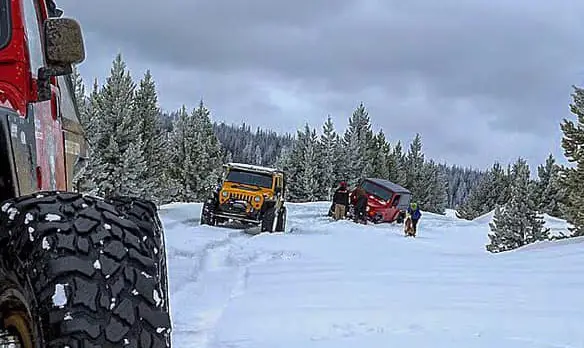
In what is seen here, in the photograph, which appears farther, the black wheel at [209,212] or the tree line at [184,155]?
the tree line at [184,155]

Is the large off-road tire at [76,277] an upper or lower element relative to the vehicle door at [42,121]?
lower

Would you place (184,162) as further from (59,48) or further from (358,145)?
(59,48)

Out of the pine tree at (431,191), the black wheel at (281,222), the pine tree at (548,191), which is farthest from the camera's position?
the pine tree at (431,191)

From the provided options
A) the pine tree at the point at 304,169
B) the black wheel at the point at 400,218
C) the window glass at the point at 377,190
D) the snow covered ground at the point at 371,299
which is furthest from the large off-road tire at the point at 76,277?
the pine tree at the point at 304,169

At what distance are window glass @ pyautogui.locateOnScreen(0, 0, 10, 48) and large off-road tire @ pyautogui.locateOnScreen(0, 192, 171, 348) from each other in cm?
88

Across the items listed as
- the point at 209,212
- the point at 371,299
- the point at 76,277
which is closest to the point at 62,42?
the point at 76,277

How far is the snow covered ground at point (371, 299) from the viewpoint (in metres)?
5.21

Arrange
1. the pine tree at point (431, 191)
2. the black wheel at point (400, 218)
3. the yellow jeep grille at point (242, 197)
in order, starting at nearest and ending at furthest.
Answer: the yellow jeep grille at point (242, 197), the black wheel at point (400, 218), the pine tree at point (431, 191)

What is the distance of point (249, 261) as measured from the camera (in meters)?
10.7

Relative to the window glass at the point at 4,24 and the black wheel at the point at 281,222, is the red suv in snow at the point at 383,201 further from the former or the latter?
the window glass at the point at 4,24

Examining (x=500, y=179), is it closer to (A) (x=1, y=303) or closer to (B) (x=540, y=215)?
(B) (x=540, y=215)

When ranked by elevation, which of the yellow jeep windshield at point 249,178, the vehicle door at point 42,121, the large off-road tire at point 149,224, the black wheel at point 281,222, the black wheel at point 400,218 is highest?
the vehicle door at point 42,121

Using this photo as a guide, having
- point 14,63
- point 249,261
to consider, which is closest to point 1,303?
point 14,63

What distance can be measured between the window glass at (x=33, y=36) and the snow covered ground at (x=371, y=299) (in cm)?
263
